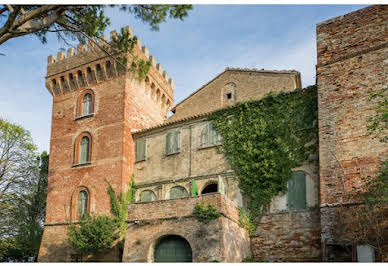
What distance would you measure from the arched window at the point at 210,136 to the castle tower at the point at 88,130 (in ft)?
13.6

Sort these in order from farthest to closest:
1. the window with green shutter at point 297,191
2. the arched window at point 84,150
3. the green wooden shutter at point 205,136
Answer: the arched window at point 84,150 → the green wooden shutter at point 205,136 → the window with green shutter at point 297,191

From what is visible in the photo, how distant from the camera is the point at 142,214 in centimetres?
1454

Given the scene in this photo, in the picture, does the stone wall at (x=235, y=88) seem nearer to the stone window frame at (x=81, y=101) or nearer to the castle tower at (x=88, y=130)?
the castle tower at (x=88, y=130)

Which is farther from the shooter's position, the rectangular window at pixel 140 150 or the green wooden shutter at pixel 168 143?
the rectangular window at pixel 140 150

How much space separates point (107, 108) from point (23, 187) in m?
7.37

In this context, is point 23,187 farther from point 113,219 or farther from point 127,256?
point 127,256

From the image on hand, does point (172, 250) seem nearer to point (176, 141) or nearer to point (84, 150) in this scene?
point (176, 141)

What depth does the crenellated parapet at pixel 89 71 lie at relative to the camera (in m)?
21.4

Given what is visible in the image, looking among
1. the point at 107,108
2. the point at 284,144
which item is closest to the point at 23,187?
the point at 107,108

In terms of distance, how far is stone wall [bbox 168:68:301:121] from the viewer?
19041 mm

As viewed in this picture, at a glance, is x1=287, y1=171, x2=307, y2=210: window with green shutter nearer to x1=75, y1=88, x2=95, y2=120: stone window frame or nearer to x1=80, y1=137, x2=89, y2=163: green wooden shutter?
x1=80, y1=137, x2=89, y2=163: green wooden shutter

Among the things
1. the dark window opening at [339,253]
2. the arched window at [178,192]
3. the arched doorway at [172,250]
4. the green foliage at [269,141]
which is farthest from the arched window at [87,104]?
the dark window opening at [339,253]

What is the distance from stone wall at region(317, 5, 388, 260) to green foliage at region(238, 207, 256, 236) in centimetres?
315

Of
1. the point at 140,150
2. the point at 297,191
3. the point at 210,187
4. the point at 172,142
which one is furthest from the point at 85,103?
the point at 297,191
